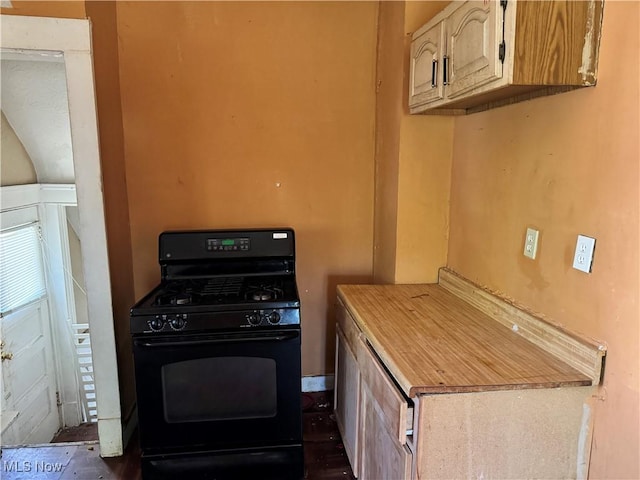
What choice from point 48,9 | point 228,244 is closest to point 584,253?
point 228,244

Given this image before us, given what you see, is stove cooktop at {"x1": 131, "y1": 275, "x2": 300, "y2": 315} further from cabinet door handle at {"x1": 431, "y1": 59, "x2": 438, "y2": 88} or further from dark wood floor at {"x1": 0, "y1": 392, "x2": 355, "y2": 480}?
cabinet door handle at {"x1": 431, "y1": 59, "x2": 438, "y2": 88}

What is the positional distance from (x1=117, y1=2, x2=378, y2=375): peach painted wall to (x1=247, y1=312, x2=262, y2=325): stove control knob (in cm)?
82

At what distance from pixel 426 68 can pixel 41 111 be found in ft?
7.03

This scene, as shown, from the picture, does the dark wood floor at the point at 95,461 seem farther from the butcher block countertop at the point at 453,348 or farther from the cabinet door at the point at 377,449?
the butcher block countertop at the point at 453,348

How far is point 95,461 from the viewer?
83.0 inches

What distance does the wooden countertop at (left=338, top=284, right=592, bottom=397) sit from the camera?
4.03ft

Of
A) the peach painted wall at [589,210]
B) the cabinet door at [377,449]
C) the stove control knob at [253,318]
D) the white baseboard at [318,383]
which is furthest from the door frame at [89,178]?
the peach painted wall at [589,210]

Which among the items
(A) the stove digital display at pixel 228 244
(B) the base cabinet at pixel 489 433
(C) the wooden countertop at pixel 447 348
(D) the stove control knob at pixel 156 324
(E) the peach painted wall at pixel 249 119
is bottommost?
(B) the base cabinet at pixel 489 433

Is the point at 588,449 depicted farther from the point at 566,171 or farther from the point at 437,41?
the point at 437,41

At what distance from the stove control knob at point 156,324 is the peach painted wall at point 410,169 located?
1.15 meters

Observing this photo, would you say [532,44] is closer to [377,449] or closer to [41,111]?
[377,449]

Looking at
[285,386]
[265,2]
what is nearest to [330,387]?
[285,386]

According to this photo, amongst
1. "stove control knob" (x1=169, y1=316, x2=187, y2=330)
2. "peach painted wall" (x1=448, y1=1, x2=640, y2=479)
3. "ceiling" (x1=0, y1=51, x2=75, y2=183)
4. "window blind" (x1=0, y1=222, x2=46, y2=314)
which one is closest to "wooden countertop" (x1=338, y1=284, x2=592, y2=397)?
"peach painted wall" (x1=448, y1=1, x2=640, y2=479)

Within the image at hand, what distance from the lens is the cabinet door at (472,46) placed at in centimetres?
127
